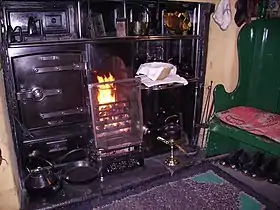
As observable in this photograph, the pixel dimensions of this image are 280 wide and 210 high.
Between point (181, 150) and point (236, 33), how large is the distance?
110 centimetres

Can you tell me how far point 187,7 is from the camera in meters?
2.20

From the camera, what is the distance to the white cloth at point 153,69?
211 cm

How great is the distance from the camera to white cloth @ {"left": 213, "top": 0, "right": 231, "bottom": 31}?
218 cm

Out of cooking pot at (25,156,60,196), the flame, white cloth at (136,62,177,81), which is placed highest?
white cloth at (136,62,177,81)

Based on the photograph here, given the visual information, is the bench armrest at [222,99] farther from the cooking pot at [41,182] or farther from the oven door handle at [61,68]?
the cooking pot at [41,182]

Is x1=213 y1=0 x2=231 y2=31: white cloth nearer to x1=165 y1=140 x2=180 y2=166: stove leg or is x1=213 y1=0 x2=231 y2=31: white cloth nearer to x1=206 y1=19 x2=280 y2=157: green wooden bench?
x1=206 y1=19 x2=280 y2=157: green wooden bench

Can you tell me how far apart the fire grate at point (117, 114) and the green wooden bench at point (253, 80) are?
2.10ft

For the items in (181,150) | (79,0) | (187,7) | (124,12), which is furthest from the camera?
(181,150)

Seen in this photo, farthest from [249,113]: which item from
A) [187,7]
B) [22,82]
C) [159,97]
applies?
[22,82]

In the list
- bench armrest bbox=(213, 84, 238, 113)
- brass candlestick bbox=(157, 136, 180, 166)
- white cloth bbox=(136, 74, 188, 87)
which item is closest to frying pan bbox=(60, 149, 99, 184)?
brass candlestick bbox=(157, 136, 180, 166)

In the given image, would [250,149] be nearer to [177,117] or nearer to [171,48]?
[177,117]

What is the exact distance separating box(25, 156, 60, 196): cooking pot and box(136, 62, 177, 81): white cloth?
38.4 inches

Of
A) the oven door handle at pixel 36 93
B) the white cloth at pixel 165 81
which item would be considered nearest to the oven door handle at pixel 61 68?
the oven door handle at pixel 36 93

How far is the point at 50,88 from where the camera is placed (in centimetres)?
187
